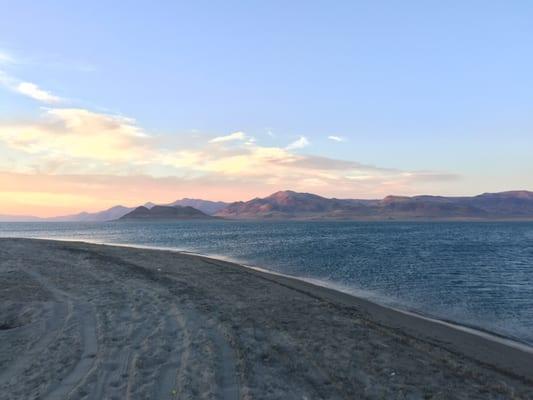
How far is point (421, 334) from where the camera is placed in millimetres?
16078

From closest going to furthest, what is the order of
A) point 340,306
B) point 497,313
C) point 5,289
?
1. point 5,289
2. point 340,306
3. point 497,313

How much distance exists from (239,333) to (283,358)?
2337 millimetres

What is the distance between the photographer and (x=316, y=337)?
13.4 meters

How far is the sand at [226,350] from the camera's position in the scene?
9039mm

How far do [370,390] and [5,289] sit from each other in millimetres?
16311

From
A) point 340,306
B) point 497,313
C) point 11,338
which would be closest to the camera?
point 11,338

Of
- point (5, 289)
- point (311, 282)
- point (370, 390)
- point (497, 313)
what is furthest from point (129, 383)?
point (311, 282)

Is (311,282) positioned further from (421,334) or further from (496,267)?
(496,267)

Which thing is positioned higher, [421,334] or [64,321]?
[64,321]

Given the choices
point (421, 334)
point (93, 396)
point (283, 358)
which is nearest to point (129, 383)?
point (93, 396)

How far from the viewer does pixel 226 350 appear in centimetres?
1136

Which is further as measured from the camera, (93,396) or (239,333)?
(239,333)

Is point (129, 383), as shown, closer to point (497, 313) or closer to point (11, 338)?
point (11, 338)

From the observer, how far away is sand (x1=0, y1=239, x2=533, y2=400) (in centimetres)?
904
